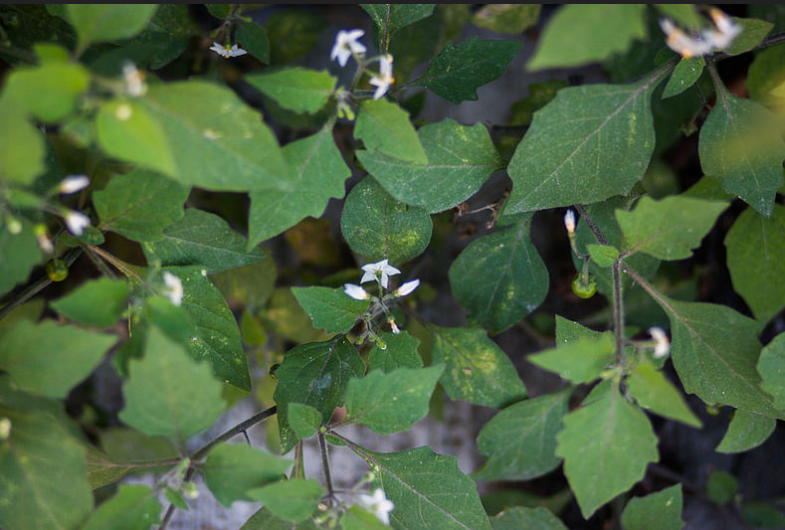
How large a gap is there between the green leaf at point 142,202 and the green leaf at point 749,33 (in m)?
1.01

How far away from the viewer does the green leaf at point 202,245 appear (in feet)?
3.77

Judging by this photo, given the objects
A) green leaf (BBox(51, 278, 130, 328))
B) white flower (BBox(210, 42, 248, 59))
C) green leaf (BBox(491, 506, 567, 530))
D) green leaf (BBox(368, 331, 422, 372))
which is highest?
white flower (BBox(210, 42, 248, 59))

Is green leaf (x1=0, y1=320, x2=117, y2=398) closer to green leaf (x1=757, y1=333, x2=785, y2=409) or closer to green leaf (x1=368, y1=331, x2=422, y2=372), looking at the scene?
green leaf (x1=368, y1=331, x2=422, y2=372)

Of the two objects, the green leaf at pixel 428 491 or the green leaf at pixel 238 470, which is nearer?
the green leaf at pixel 238 470

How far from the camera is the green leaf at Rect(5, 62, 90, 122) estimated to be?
2.48 ft

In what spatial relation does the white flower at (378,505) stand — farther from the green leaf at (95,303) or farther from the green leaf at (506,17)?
the green leaf at (506,17)

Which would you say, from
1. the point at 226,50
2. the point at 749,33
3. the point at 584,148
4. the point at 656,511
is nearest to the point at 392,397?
the point at 584,148

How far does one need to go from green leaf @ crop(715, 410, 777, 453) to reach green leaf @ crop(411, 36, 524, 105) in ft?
2.76

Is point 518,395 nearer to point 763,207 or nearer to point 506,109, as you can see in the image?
point 763,207

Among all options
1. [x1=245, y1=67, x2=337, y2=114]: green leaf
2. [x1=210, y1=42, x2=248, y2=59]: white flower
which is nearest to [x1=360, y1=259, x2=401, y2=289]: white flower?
[x1=245, y1=67, x2=337, y2=114]: green leaf

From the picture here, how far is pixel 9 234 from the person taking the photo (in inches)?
35.7

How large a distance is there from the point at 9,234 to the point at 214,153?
0.34m

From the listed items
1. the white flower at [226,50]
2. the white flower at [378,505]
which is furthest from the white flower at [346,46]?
the white flower at [378,505]

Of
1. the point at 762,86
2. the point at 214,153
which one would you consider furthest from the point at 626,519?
the point at 214,153
